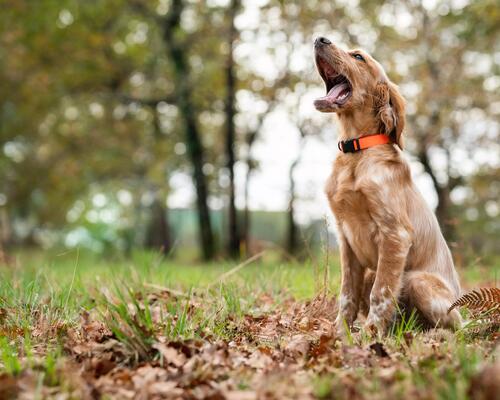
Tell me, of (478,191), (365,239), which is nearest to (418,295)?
(365,239)

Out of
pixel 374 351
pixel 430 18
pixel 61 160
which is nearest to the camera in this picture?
pixel 374 351

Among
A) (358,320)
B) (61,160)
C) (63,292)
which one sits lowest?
(358,320)

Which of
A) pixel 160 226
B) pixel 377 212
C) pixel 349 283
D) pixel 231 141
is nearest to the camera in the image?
pixel 377 212

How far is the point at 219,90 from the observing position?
57.1 ft

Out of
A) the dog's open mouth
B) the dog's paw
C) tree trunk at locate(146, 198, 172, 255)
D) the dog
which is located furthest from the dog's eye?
tree trunk at locate(146, 198, 172, 255)

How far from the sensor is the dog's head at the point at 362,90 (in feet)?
15.2

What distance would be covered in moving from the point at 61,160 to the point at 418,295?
23.1 meters

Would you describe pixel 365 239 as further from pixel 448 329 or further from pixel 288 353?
pixel 288 353

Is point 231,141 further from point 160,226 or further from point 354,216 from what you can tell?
point 354,216

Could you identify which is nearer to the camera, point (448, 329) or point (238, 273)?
point (448, 329)

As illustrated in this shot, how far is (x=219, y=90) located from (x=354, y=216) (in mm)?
13469

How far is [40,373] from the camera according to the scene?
2.90 m

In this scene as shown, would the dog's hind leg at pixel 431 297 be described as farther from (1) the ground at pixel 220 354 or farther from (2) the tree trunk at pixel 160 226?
(2) the tree trunk at pixel 160 226

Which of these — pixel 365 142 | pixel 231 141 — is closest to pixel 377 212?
pixel 365 142
